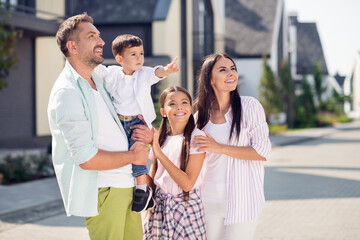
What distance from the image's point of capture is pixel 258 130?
362 centimetres

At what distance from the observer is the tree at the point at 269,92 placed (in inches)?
1193

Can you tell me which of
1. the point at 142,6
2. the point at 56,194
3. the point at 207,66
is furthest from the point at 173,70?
the point at 142,6

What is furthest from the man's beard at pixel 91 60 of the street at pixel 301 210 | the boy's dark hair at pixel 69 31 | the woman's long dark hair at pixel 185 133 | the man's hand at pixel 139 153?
the street at pixel 301 210

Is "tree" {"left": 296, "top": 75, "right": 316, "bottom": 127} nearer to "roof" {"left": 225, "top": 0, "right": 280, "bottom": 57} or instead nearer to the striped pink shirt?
"roof" {"left": 225, "top": 0, "right": 280, "bottom": 57}

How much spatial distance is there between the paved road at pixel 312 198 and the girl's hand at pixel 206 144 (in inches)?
129

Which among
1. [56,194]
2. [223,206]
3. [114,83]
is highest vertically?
[114,83]

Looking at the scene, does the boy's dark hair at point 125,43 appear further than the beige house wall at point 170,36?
No

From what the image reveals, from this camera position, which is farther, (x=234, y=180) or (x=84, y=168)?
(x=234, y=180)

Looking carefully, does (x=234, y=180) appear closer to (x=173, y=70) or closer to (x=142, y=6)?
(x=173, y=70)

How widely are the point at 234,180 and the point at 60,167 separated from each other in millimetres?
1237

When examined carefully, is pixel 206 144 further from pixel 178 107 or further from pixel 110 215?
pixel 110 215

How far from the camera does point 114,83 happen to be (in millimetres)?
3441

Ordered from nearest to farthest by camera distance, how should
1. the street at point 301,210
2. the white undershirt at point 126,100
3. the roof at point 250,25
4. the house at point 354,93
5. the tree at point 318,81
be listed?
the white undershirt at point 126,100 < the street at point 301,210 < the roof at point 250,25 < the tree at point 318,81 < the house at point 354,93

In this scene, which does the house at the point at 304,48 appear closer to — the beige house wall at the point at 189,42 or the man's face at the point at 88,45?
the beige house wall at the point at 189,42
